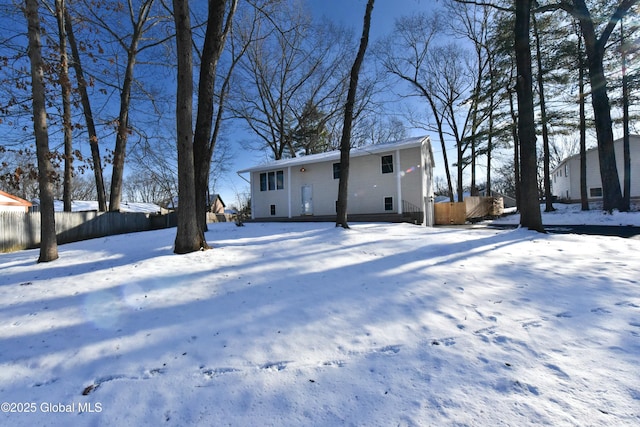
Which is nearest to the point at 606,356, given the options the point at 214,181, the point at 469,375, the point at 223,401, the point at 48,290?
the point at 469,375

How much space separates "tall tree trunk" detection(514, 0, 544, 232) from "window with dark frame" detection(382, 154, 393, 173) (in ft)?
22.4

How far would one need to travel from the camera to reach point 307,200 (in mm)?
16891

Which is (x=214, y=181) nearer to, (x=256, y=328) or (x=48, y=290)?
(x=48, y=290)

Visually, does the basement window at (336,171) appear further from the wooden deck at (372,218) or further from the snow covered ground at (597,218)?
the snow covered ground at (597,218)

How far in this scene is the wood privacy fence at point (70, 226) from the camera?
934 centimetres

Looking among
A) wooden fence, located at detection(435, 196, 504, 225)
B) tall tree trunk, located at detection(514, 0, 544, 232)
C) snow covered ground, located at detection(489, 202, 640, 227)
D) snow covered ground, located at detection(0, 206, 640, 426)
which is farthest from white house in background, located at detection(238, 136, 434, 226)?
snow covered ground, located at detection(0, 206, 640, 426)

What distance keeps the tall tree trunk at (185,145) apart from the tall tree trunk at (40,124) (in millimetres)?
2633

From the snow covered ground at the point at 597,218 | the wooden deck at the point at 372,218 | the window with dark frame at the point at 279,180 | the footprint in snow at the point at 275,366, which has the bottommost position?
the footprint in snow at the point at 275,366

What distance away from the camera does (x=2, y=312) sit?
10.5ft

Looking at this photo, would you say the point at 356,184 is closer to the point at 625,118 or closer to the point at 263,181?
the point at 263,181

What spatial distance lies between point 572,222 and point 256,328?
1607 cm

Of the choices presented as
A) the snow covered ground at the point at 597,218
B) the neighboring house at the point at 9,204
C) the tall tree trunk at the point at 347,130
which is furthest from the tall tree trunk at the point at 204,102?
the neighboring house at the point at 9,204

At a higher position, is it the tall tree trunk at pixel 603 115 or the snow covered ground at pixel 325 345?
the tall tree trunk at pixel 603 115

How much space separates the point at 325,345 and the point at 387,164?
535 inches
